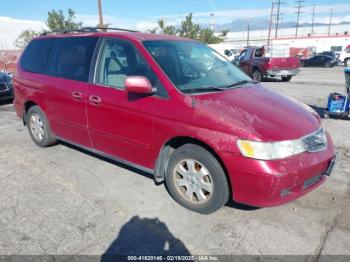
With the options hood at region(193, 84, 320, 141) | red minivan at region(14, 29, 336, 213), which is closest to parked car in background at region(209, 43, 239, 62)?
red minivan at region(14, 29, 336, 213)

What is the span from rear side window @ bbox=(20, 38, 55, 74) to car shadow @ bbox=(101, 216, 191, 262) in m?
3.07

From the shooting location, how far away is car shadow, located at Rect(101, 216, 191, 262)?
2.90 metres

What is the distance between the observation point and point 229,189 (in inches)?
130

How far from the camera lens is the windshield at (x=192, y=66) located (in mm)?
3722

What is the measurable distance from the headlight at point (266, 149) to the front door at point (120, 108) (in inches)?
43.6

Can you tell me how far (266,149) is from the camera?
297 cm

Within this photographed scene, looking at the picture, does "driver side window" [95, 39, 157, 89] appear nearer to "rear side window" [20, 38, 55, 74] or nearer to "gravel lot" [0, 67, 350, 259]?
"gravel lot" [0, 67, 350, 259]

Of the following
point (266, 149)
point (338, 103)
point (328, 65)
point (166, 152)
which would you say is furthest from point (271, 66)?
point (328, 65)

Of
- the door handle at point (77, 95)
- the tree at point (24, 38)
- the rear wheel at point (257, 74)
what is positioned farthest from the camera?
the tree at point (24, 38)

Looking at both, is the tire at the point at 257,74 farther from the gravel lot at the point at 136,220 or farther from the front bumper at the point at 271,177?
the front bumper at the point at 271,177

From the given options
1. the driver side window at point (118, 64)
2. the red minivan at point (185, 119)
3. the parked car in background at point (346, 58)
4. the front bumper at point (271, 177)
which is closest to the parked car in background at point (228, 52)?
the parked car in background at point (346, 58)

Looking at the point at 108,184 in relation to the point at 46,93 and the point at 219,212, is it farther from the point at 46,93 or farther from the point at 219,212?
the point at 46,93

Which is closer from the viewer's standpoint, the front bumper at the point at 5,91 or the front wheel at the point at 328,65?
the front bumper at the point at 5,91

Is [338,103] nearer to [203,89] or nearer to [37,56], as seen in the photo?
[203,89]
